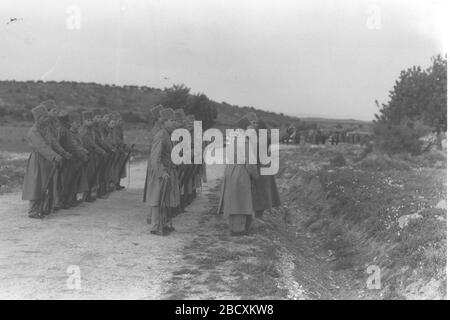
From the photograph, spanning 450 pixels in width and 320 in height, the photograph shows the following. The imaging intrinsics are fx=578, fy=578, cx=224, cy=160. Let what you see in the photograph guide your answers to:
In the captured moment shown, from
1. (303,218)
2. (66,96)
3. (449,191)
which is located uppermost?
(66,96)

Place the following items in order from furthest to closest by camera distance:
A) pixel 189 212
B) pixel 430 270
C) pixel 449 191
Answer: pixel 189 212 < pixel 430 270 < pixel 449 191

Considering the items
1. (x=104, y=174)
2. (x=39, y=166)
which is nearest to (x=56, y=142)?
(x=39, y=166)

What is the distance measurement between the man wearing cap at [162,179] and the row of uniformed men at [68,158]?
2.09 metres

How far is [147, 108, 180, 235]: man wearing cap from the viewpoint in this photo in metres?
9.44

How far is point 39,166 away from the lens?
10617mm

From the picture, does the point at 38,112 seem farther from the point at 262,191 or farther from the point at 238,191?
the point at 262,191

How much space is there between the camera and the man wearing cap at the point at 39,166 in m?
10.5

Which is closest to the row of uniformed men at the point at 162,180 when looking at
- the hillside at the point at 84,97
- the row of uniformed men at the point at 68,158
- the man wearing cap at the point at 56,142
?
the row of uniformed men at the point at 68,158

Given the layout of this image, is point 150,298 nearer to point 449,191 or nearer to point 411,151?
point 449,191

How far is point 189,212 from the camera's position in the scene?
40.9 feet

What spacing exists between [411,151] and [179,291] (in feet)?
69.7

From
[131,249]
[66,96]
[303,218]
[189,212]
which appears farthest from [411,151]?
[66,96]

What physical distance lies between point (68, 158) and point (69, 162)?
2.26 ft

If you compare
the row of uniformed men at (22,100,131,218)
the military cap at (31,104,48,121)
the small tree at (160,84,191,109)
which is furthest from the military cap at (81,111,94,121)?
the small tree at (160,84,191,109)
